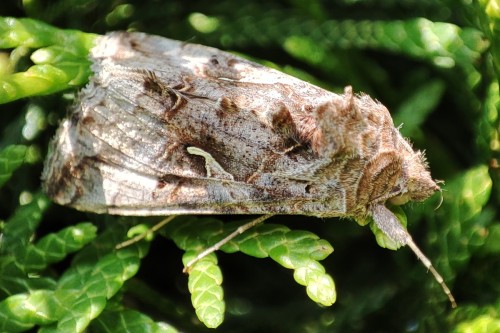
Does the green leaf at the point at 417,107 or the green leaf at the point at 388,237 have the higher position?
the green leaf at the point at 417,107

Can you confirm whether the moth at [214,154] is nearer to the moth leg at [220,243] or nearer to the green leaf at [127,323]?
the moth leg at [220,243]

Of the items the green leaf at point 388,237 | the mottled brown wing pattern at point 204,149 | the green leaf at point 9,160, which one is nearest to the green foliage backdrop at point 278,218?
the green leaf at point 9,160

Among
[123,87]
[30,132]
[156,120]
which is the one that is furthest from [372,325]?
[30,132]

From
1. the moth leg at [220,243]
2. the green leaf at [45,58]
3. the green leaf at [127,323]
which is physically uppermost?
the green leaf at [45,58]

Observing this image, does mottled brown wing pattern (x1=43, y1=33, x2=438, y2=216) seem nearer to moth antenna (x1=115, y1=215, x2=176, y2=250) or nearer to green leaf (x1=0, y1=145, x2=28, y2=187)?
moth antenna (x1=115, y1=215, x2=176, y2=250)

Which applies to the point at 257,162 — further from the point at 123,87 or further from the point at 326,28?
the point at 326,28

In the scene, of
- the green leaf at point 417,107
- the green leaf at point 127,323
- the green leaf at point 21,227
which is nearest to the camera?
the green leaf at point 127,323

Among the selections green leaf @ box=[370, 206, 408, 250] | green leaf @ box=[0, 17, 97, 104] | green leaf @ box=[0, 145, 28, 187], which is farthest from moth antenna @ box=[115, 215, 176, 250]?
green leaf @ box=[370, 206, 408, 250]

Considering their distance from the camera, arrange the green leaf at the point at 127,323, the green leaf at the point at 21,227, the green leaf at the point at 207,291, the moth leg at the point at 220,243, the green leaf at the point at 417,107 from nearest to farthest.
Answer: the green leaf at the point at 207,291 → the green leaf at the point at 127,323 → the moth leg at the point at 220,243 → the green leaf at the point at 21,227 → the green leaf at the point at 417,107
